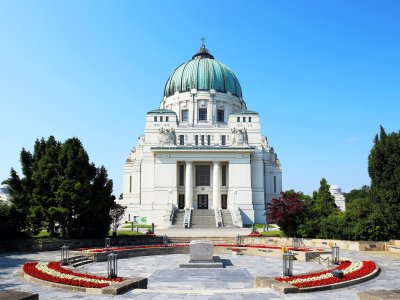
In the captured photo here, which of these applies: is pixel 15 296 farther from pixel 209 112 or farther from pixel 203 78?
pixel 203 78

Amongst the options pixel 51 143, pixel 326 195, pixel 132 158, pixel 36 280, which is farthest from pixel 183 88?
pixel 36 280

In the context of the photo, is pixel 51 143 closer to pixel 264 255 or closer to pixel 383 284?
pixel 264 255

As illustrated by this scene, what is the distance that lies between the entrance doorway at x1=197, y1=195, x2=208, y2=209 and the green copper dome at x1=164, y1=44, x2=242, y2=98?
21142 mm

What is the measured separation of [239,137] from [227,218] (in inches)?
541

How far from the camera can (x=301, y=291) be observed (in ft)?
40.6

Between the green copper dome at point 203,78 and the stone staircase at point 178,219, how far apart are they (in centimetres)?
2527

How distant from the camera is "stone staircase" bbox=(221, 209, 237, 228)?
51.5 m

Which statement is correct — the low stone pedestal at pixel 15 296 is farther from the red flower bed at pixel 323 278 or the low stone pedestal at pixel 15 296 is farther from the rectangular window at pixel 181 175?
the rectangular window at pixel 181 175

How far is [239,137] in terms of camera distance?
199 ft

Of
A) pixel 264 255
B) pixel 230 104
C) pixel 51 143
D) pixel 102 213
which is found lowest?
pixel 264 255

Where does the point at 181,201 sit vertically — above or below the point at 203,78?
below

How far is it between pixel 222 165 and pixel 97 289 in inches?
1958

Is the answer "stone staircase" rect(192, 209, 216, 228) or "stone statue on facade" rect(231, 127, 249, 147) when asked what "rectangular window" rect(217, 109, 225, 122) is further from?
"stone staircase" rect(192, 209, 216, 228)

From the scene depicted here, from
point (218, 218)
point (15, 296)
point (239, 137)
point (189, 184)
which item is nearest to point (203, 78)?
point (239, 137)
